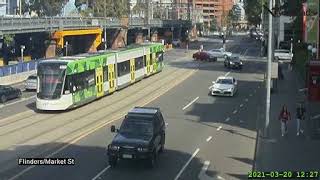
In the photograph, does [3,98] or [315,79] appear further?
[3,98]

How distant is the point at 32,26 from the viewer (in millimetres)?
72000

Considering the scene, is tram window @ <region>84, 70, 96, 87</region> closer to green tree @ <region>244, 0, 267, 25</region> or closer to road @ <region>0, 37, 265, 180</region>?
road @ <region>0, 37, 265, 180</region>

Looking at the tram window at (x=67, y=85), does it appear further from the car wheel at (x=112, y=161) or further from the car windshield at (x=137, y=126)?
the car wheel at (x=112, y=161)

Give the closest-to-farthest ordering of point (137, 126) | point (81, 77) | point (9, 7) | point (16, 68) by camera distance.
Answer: point (137, 126) → point (81, 77) → point (16, 68) → point (9, 7)

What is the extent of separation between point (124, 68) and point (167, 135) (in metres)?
20.1

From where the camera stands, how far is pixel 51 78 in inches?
1442

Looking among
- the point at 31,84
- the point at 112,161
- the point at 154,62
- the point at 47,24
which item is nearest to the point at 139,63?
the point at 154,62

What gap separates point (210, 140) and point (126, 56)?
22484 mm

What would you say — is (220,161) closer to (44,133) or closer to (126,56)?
(44,133)

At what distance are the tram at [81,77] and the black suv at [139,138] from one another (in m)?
13.2

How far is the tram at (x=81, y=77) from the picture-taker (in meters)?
36.7

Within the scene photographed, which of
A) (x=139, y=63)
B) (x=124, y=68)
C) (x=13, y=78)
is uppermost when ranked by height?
(x=139, y=63)

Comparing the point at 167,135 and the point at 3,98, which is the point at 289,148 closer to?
the point at 167,135

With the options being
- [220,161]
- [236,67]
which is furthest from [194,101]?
[236,67]
